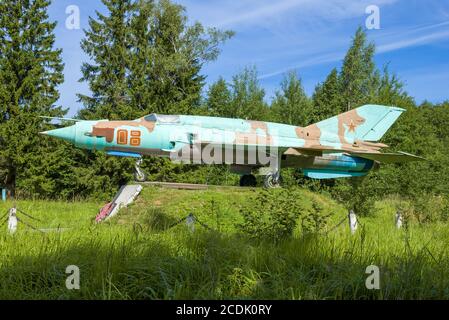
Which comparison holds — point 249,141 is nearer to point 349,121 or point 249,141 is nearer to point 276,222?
point 349,121

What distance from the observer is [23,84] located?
78.0 ft

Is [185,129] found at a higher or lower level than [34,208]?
higher

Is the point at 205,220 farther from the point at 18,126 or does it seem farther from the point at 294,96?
the point at 294,96

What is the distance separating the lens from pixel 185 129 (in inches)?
479

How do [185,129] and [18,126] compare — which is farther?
[18,126]

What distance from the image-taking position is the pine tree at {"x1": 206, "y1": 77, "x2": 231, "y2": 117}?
3259 centimetres

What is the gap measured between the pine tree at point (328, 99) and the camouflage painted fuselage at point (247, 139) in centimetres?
1499

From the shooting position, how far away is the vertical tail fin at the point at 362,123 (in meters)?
14.9

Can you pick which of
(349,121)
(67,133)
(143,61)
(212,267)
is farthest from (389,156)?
(143,61)

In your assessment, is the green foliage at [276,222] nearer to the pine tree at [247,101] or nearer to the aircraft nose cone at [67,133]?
the aircraft nose cone at [67,133]

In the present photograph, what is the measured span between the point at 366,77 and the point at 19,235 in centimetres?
3217

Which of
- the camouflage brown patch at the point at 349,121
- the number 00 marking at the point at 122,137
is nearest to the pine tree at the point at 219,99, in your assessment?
the camouflage brown patch at the point at 349,121
